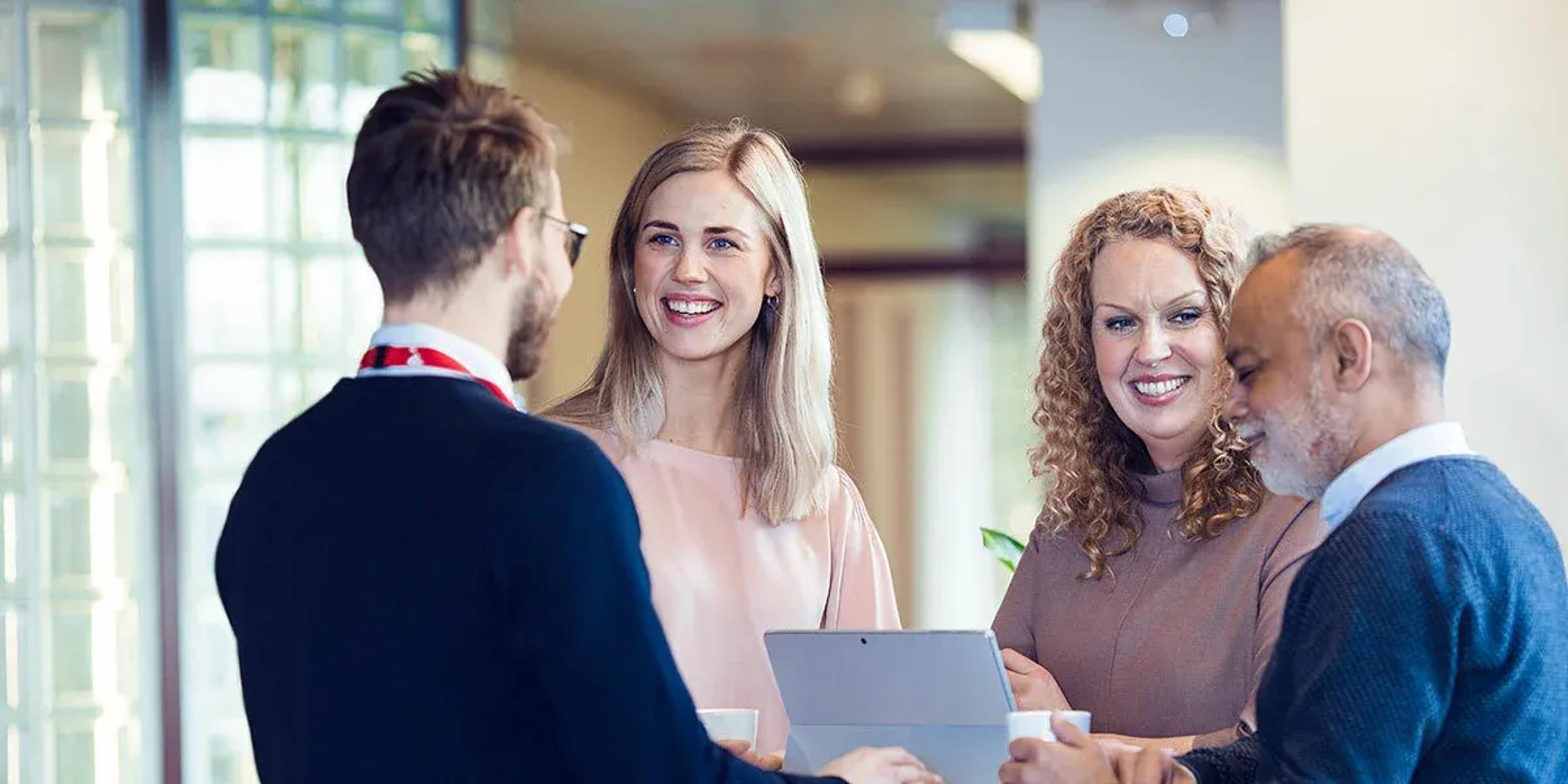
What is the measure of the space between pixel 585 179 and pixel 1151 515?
20.1 feet

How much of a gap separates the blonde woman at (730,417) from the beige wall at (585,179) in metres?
4.95

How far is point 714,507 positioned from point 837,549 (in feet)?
0.63

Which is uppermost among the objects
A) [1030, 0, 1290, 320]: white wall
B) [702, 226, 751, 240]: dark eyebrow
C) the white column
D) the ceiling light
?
the ceiling light

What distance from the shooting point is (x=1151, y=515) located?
252cm

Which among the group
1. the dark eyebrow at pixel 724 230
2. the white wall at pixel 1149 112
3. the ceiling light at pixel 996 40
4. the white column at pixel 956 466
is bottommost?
the white column at pixel 956 466

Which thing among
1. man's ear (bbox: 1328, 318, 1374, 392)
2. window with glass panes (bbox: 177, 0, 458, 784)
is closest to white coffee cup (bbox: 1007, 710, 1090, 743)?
man's ear (bbox: 1328, 318, 1374, 392)

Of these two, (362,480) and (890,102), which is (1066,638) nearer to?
(362,480)

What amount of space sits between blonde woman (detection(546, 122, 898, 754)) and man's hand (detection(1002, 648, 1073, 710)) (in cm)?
34

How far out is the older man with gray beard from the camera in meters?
1.60

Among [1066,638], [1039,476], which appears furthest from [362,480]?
[1039,476]

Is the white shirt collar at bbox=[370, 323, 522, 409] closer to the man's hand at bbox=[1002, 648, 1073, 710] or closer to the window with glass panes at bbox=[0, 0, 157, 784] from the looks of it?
the man's hand at bbox=[1002, 648, 1073, 710]

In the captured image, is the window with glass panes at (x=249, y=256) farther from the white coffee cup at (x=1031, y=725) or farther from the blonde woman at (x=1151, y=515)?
the white coffee cup at (x=1031, y=725)

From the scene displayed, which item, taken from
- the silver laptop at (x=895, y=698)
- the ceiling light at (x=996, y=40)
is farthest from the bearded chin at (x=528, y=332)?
the ceiling light at (x=996, y=40)

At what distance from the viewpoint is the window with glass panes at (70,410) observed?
4801mm
